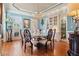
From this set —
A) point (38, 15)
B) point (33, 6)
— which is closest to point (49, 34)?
point (38, 15)

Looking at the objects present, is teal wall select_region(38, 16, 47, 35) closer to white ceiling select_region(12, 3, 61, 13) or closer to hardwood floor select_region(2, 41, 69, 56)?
white ceiling select_region(12, 3, 61, 13)

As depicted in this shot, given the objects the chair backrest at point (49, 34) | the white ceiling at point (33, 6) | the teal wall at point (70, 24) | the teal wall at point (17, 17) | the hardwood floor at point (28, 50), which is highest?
the white ceiling at point (33, 6)

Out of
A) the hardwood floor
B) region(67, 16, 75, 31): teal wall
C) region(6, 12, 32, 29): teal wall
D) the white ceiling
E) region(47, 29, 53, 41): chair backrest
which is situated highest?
the white ceiling

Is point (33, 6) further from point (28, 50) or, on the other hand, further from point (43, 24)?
point (28, 50)

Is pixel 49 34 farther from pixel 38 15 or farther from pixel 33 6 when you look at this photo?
pixel 33 6

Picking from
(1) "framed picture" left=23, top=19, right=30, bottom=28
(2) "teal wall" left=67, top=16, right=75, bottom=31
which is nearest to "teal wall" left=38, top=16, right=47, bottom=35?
(1) "framed picture" left=23, top=19, right=30, bottom=28

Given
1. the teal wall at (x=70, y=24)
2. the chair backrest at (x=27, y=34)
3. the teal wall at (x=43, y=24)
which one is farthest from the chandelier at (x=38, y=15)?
the teal wall at (x=70, y=24)

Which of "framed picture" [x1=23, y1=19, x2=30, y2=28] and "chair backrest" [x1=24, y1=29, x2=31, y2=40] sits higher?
"framed picture" [x1=23, y1=19, x2=30, y2=28]

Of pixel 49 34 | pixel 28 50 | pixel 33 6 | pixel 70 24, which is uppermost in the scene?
pixel 33 6

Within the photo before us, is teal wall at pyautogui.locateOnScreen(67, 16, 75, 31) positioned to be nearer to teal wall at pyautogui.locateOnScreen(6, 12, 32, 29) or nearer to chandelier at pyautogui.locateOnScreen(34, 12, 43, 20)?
chandelier at pyautogui.locateOnScreen(34, 12, 43, 20)

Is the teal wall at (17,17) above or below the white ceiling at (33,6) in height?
below

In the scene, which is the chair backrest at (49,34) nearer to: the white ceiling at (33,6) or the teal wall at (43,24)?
the teal wall at (43,24)

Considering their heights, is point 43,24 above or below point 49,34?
above

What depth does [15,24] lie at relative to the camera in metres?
Answer: 1.97
